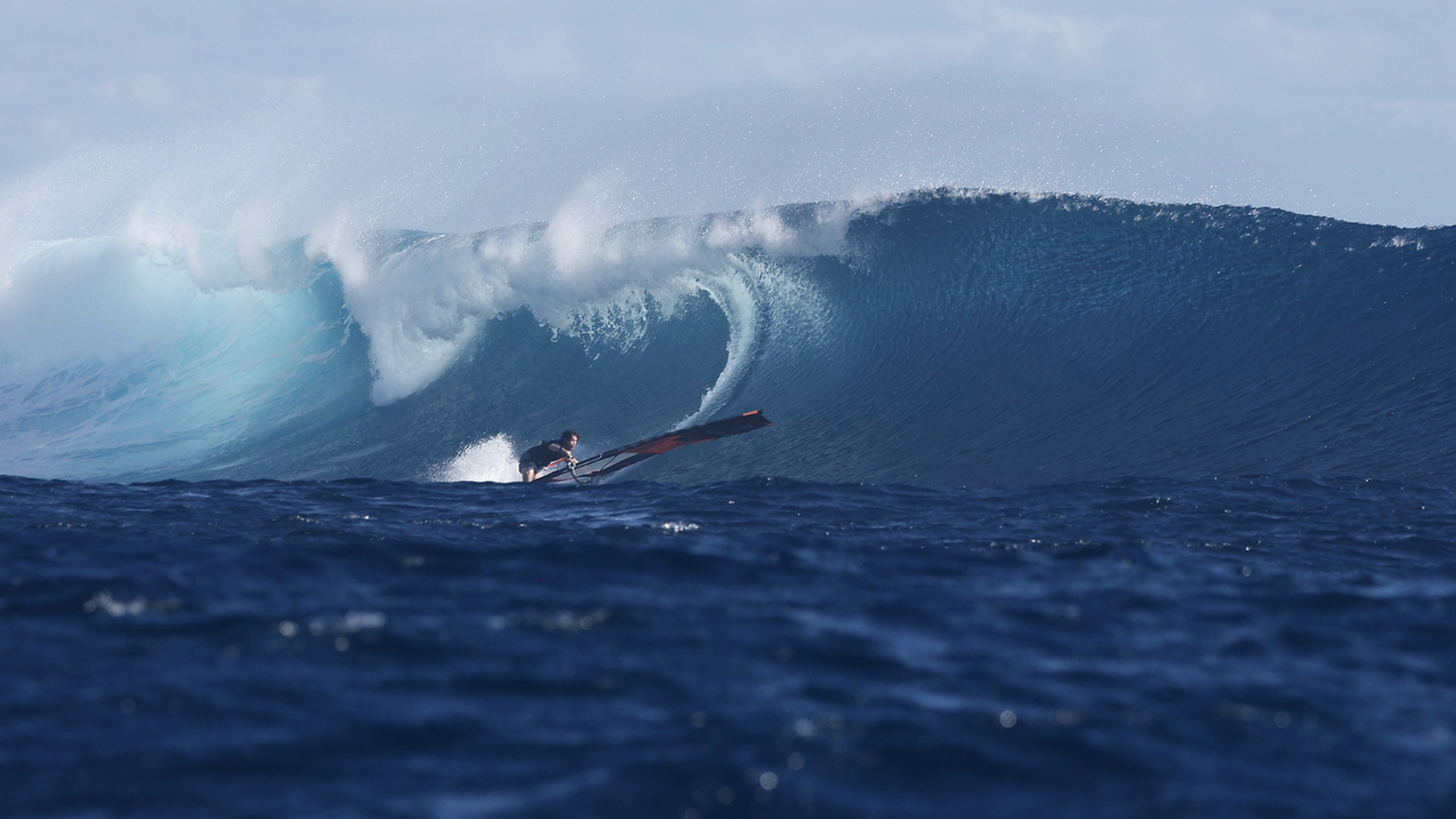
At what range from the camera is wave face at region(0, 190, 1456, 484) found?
14.0m

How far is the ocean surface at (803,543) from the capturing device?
3.76 meters

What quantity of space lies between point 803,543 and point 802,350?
1096 cm

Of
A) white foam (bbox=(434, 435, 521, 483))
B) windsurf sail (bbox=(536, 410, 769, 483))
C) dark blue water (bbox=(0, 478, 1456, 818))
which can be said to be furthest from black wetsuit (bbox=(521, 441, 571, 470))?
dark blue water (bbox=(0, 478, 1456, 818))

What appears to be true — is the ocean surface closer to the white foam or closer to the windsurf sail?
the white foam

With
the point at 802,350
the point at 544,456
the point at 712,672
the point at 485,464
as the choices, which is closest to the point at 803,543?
the point at 712,672

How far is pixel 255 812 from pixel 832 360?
48.8 feet

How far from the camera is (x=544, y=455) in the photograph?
43.5 ft

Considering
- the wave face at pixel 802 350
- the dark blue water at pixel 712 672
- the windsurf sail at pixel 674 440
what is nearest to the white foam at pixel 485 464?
the wave face at pixel 802 350

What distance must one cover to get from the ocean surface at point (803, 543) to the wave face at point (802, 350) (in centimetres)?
9

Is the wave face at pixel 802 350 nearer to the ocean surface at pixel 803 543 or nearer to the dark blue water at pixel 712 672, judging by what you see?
the ocean surface at pixel 803 543

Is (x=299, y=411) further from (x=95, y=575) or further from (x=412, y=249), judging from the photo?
(x=95, y=575)

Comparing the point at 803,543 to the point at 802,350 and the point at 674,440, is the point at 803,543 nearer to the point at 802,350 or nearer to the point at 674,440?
the point at 674,440

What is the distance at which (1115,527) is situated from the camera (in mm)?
8391

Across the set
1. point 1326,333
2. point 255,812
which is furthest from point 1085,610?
point 1326,333
